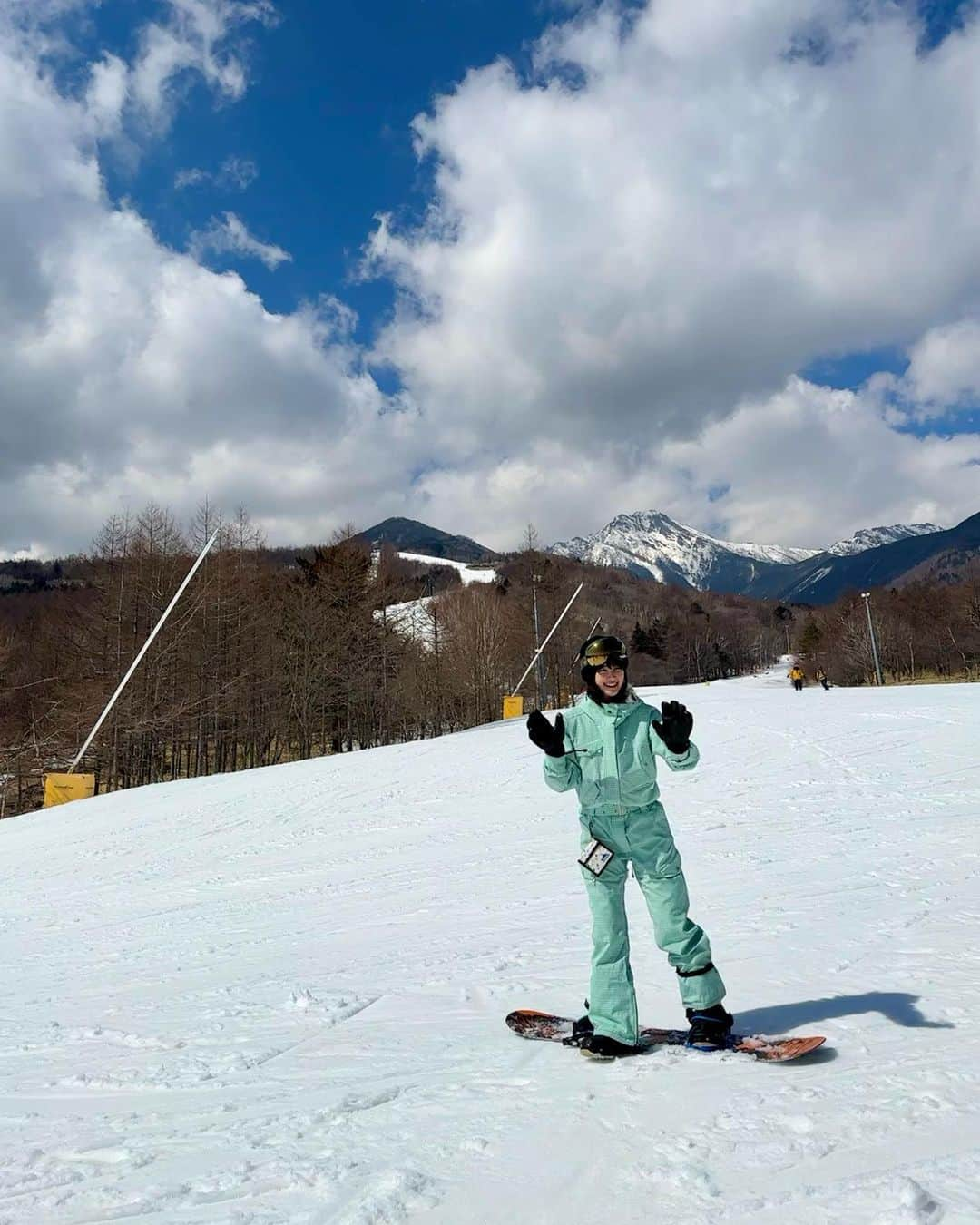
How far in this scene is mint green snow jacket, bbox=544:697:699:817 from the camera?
3584 millimetres

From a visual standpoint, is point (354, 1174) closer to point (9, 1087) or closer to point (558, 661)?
point (9, 1087)

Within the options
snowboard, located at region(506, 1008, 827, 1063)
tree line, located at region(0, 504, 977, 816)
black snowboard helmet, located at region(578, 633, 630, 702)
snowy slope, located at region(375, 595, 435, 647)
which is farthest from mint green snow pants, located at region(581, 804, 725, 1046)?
snowy slope, located at region(375, 595, 435, 647)

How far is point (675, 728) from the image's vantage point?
3.50 m

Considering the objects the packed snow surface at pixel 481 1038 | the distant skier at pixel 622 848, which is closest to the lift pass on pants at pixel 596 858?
the distant skier at pixel 622 848

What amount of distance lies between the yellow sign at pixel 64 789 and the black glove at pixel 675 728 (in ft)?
63.3

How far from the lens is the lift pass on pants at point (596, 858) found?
3.52 m

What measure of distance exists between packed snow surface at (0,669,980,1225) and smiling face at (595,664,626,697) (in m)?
1.64

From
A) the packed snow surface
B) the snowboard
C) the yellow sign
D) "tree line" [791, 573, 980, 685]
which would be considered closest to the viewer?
the packed snow surface

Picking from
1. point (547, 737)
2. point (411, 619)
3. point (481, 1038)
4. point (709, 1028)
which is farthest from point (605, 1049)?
point (411, 619)

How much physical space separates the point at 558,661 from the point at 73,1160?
129 feet

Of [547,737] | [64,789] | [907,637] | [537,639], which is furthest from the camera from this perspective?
[907,637]

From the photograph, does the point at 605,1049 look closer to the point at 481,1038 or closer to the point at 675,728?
the point at 481,1038

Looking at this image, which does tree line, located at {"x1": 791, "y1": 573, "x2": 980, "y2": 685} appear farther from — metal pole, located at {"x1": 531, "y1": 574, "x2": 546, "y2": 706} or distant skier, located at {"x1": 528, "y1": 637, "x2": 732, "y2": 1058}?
distant skier, located at {"x1": 528, "y1": 637, "x2": 732, "y2": 1058}

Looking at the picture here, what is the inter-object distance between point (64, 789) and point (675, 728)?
64.9ft
